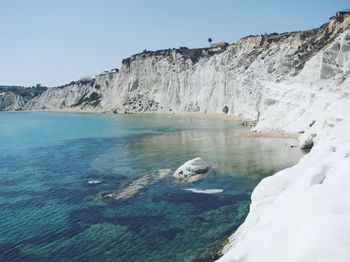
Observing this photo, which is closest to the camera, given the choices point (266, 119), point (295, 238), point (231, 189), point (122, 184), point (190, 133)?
point (295, 238)

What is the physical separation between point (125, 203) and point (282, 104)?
145 ft

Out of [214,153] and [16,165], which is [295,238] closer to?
[214,153]

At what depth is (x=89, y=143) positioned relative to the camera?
7400 centimetres

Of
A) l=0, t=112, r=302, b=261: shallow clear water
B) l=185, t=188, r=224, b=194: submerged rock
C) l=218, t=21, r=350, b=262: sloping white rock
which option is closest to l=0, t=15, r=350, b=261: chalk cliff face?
l=218, t=21, r=350, b=262: sloping white rock

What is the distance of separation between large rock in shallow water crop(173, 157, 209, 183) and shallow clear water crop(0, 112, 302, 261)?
3.39 feet

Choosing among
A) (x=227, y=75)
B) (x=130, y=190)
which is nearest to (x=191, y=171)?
(x=130, y=190)

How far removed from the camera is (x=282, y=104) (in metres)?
67.9

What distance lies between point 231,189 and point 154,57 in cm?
13407

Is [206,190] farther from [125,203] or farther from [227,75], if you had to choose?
[227,75]

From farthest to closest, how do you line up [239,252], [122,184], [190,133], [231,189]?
[190,133], [122,184], [231,189], [239,252]

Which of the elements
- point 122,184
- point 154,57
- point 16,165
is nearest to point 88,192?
point 122,184

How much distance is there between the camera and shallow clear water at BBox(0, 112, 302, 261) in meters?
23.4

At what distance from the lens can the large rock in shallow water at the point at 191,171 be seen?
3912 centimetres

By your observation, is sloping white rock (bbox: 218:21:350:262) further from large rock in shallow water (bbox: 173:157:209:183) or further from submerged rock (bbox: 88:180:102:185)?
submerged rock (bbox: 88:180:102:185)
